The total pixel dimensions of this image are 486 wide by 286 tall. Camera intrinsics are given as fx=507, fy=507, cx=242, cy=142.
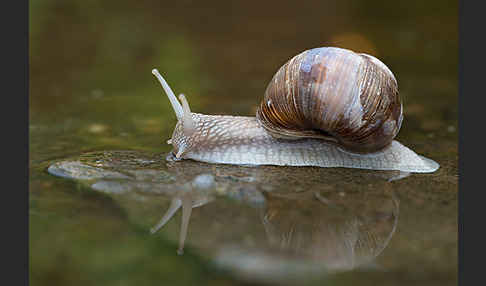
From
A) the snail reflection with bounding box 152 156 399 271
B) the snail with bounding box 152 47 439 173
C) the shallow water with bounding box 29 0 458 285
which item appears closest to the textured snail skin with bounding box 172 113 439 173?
the snail with bounding box 152 47 439 173

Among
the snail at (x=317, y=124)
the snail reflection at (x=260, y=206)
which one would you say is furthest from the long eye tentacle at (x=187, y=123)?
the snail reflection at (x=260, y=206)

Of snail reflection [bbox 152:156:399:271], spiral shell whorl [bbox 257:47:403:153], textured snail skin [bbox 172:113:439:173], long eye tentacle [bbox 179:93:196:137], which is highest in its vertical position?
spiral shell whorl [bbox 257:47:403:153]

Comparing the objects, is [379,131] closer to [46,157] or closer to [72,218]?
[72,218]

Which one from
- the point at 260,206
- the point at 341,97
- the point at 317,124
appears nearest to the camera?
the point at 260,206

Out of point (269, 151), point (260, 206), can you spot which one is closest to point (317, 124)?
point (269, 151)

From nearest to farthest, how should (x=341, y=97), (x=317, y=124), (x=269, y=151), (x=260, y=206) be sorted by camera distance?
(x=260, y=206), (x=341, y=97), (x=317, y=124), (x=269, y=151)

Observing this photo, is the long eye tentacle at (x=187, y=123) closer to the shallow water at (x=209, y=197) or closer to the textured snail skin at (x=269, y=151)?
the textured snail skin at (x=269, y=151)

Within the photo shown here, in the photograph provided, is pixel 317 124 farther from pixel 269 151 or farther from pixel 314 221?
pixel 314 221

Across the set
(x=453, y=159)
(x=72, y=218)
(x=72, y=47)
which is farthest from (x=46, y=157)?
(x=72, y=47)

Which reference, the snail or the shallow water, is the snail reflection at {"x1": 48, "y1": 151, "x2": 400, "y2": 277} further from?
the snail
